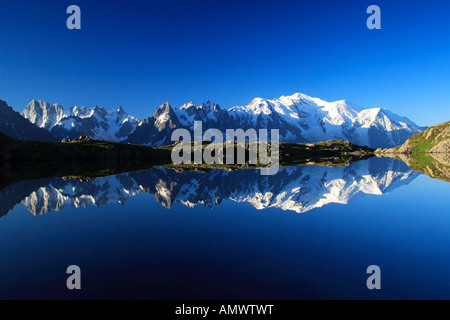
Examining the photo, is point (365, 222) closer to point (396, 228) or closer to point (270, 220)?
point (396, 228)

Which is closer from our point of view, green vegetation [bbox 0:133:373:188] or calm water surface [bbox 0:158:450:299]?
calm water surface [bbox 0:158:450:299]

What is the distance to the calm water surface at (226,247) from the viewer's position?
1274 cm

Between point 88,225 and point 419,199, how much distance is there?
137 ft

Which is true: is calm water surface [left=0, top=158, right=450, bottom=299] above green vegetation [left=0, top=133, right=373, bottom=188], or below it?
below

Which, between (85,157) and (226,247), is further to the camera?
(85,157)

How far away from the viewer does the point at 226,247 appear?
1828cm

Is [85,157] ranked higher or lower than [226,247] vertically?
higher

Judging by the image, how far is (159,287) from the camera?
12773 millimetres

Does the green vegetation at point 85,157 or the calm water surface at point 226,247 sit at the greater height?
the green vegetation at point 85,157

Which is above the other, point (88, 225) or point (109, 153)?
point (109, 153)

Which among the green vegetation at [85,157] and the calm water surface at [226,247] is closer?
the calm water surface at [226,247]

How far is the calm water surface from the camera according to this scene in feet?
41.8
